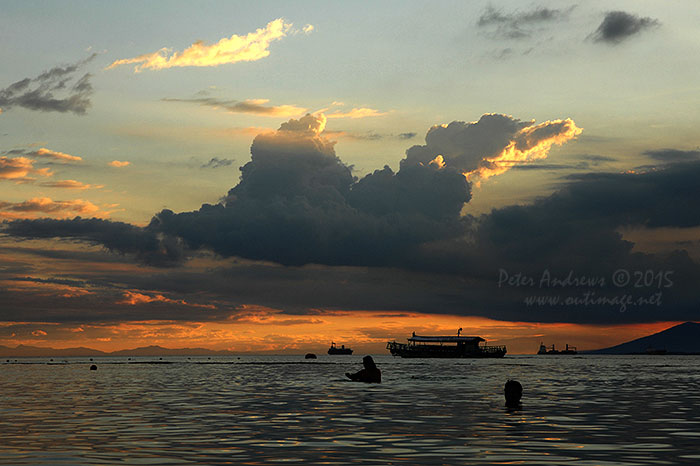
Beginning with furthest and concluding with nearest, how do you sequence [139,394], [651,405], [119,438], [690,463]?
1. [139,394]
2. [651,405]
3. [119,438]
4. [690,463]

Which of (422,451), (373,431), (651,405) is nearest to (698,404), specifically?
(651,405)

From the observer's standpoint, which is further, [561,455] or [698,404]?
[698,404]

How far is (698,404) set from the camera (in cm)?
5694

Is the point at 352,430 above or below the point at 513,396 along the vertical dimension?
below

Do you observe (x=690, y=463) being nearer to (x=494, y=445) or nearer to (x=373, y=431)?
(x=494, y=445)

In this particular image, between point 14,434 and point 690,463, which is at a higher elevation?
point 690,463

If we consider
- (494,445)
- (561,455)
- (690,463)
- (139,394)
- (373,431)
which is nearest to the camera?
(690,463)

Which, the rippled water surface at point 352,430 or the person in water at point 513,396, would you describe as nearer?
the rippled water surface at point 352,430

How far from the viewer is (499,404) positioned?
56.5 metres

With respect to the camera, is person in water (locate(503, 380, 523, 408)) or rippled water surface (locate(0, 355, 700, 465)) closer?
rippled water surface (locate(0, 355, 700, 465))

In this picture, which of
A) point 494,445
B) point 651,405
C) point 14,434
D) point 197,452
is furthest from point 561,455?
point 651,405

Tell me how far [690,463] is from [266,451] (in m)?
14.9

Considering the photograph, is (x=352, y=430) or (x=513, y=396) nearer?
(x=352, y=430)

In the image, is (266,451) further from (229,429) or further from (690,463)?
(690,463)
